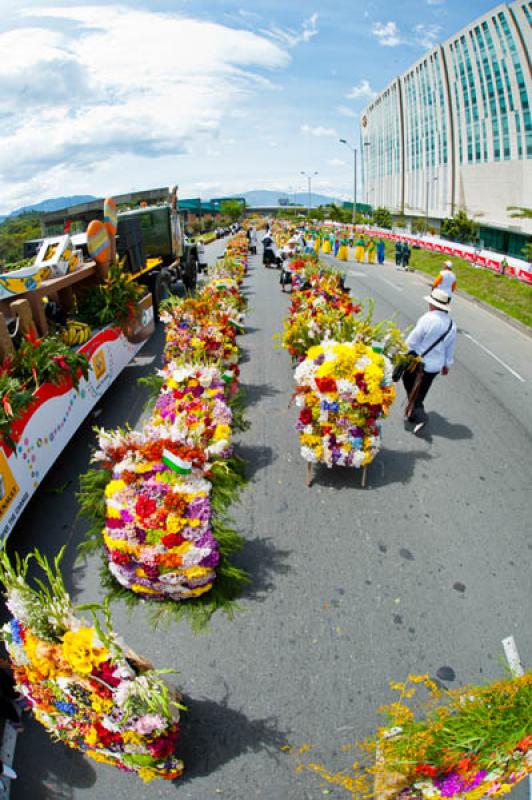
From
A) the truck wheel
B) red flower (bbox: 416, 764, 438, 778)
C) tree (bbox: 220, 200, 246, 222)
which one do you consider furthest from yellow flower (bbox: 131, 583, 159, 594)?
tree (bbox: 220, 200, 246, 222)

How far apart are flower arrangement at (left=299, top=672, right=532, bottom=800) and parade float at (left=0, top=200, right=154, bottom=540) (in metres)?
3.63

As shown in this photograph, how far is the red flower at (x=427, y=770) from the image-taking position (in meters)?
2.19

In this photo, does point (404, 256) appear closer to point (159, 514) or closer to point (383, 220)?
point (159, 514)

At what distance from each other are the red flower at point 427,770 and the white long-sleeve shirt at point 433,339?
5.14m

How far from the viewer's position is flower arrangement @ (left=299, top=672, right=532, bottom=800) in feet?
6.60

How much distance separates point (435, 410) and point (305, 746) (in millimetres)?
6052

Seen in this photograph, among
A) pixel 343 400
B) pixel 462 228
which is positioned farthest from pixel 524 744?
pixel 462 228

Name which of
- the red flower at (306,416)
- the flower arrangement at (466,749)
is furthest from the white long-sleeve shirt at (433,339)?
the flower arrangement at (466,749)

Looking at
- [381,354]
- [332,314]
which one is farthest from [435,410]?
[381,354]

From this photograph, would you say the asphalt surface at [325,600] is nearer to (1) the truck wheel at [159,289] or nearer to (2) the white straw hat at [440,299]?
(2) the white straw hat at [440,299]

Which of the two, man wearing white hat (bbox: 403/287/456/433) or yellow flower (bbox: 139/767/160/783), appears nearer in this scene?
yellow flower (bbox: 139/767/160/783)

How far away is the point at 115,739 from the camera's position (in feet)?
8.59

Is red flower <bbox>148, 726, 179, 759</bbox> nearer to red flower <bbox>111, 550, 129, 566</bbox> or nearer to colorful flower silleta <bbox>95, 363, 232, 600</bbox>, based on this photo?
colorful flower silleta <bbox>95, 363, 232, 600</bbox>

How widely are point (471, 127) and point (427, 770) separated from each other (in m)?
71.3
